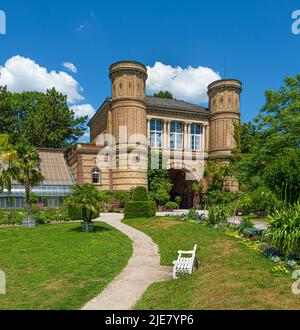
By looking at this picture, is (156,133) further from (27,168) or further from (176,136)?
(27,168)

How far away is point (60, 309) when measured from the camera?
6379 mm

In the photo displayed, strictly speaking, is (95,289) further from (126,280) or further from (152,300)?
(152,300)

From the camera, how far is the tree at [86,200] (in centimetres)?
1688

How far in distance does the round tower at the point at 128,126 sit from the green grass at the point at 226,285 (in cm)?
2099

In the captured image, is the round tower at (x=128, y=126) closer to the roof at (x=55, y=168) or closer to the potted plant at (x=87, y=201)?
the roof at (x=55, y=168)

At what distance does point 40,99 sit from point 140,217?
3438 cm

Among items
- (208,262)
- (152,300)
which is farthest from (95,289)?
(208,262)

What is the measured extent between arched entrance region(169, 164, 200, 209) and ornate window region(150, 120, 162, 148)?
475cm

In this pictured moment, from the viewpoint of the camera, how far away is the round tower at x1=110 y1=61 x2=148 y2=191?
107 feet

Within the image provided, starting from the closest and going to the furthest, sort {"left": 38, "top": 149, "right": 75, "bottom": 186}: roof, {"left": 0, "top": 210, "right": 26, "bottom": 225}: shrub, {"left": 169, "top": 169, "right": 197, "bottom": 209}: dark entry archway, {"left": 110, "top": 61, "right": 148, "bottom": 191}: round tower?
{"left": 0, "top": 210, "right": 26, "bottom": 225}: shrub
{"left": 110, "top": 61, "right": 148, "bottom": 191}: round tower
{"left": 38, "top": 149, "right": 75, "bottom": 186}: roof
{"left": 169, "top": 169, "right": 197, "bottom": 209}: dark entry archway

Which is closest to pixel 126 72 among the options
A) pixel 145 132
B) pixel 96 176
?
pixel 145 132

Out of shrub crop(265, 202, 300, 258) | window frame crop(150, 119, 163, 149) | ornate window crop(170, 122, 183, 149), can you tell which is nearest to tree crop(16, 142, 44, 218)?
shrub crop(265, 202, 300, 258)

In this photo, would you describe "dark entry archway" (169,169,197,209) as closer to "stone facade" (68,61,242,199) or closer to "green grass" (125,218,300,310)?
"stone facade" (68,61,242,199)

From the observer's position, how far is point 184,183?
4091 centimetres
